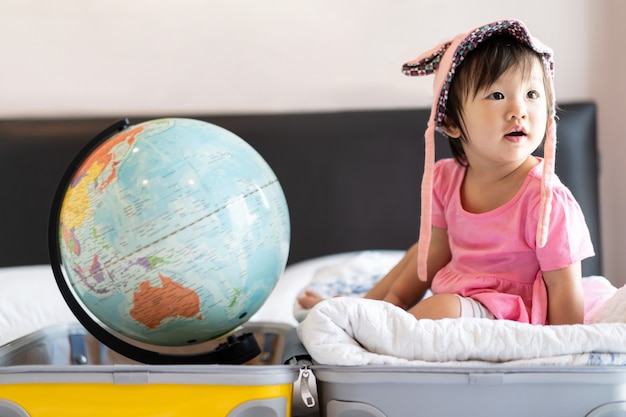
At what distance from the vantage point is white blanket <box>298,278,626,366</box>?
3.00 ft

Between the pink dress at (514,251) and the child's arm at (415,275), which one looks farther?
the child's arm at (415,275)

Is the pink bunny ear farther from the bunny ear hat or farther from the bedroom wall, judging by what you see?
the bedroom wall

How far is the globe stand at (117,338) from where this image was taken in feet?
3.56

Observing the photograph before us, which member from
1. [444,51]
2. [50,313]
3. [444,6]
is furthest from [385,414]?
[444,6]

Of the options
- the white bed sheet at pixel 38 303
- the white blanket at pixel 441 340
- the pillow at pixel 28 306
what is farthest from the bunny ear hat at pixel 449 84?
the pillow at pixel 28 306

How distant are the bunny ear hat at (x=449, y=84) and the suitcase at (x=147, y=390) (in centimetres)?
42

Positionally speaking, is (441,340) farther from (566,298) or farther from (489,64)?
(489,64)

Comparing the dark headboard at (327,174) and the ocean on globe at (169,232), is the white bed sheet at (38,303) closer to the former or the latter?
the dark headboard at (327,174)

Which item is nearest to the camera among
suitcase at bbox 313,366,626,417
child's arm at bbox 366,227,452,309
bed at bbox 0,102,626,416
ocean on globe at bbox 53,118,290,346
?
suitcase at bbox 313,366,626,417

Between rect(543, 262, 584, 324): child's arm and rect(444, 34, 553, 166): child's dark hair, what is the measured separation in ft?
0.94

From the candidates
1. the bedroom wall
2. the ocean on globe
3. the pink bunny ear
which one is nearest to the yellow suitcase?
the ocean on globe

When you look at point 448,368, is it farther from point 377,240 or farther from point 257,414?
point 377,240

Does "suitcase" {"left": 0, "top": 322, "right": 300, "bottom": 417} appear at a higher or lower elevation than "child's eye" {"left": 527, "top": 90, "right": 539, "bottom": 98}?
lower

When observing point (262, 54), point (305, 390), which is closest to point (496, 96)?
point (305, 390)
